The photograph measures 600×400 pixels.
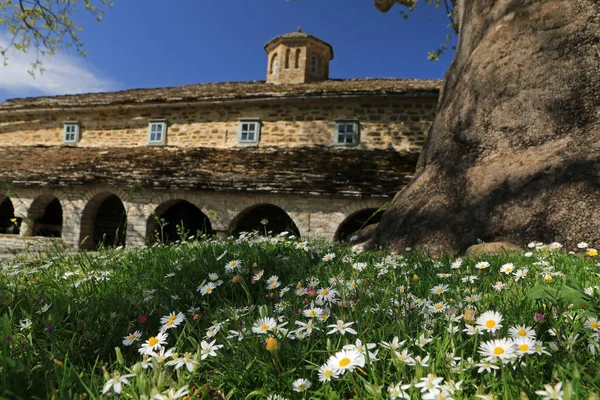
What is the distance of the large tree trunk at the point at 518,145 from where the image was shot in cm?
377

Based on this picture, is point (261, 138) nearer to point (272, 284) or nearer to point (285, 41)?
point (285, 41)

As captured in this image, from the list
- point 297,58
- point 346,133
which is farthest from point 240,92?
point 297,58

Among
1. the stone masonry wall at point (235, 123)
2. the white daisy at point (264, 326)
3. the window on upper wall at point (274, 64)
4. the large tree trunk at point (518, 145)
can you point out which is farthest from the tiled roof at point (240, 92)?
the white daisy at point (264, 326)

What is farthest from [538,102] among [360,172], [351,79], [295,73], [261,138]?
[295,73]

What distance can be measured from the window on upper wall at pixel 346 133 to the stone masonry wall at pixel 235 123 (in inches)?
6.4

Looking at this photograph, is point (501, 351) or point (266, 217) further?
point (266, 217)

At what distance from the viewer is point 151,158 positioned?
12867mm

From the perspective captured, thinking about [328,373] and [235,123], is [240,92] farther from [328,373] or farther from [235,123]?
[328,373]

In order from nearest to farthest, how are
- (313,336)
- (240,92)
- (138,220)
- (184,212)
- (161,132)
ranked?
1. (313,336)
2. (138,220)
3. (240,92)
4. (161,132)
5. (184,212)

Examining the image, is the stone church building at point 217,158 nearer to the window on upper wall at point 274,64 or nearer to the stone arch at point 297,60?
the stone arch at point 297,60

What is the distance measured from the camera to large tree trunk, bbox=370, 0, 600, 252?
12.4ft

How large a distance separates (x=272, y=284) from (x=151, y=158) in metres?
12.1

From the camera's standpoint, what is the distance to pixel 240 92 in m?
13.9

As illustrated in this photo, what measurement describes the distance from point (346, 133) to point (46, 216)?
12.9 m
